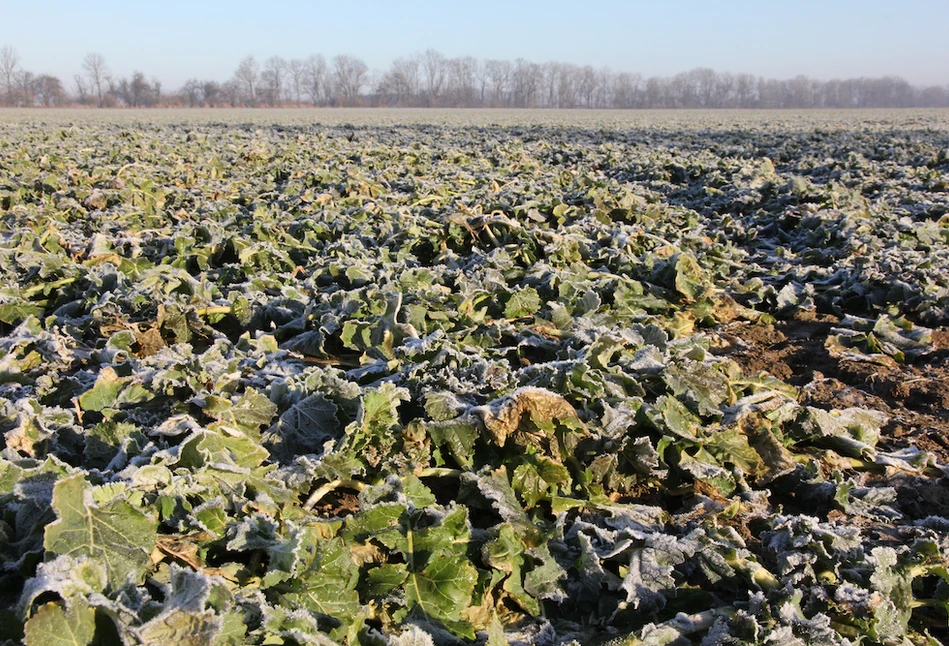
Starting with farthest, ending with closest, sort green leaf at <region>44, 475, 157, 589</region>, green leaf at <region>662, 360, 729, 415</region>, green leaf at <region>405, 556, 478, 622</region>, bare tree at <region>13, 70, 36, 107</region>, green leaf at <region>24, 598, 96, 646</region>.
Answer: bare tree at <region>13, 70, 36, 107</region>, green leaf at <region>662, 360, 729, 415</region>, green leaf at <region>405, 556, 478, 622</region>, green leaf at <region>44, 475, 157, 589</region>, green leaf at <region>24, 598, 96, 646</region>

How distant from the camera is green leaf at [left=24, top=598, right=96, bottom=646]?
5.11 ft

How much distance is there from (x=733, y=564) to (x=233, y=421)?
2.06m

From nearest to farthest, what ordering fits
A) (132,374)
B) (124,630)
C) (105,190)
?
(124,630) < (132,374) < (105,190)

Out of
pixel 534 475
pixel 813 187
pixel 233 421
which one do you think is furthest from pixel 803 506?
pixel 813 187

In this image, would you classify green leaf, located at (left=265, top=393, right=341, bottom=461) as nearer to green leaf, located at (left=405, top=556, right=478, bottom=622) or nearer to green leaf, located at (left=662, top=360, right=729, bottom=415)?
green leaf, located at (left=405, top=556, right=478, bottom=622)

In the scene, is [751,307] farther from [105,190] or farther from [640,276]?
[105,190]

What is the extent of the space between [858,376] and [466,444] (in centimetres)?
280

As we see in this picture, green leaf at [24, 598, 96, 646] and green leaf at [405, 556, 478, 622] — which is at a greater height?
green leaf at [24, 598, 96, 646]

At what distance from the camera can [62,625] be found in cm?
159

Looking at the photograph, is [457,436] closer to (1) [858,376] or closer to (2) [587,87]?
(1) [858,376]

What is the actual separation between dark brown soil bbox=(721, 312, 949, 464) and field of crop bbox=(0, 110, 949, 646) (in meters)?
0.03

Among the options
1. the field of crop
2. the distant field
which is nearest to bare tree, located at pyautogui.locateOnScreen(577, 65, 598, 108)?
the distant field

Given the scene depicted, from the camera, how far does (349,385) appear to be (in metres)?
3.04

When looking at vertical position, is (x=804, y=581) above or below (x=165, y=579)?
below
